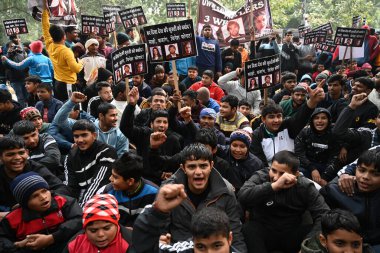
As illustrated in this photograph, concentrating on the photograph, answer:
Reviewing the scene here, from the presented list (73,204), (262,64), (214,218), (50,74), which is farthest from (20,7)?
(214,218)

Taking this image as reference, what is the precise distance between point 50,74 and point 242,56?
5.12 meters

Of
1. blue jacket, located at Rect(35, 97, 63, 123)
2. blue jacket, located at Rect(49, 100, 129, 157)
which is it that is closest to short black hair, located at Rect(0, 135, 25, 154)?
blue jacket, located at Rect(49, 100, 129, 157)

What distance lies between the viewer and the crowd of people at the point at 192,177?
9.25ft

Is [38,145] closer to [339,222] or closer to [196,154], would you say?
[196,154]

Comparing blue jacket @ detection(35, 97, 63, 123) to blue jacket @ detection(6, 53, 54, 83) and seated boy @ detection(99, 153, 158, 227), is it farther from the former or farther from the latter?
seated boy @ detection(99, 153, 158, 227)

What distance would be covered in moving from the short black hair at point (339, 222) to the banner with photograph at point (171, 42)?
3179 mm

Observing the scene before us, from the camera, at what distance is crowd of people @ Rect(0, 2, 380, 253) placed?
9.25ft

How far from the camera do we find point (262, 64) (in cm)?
564

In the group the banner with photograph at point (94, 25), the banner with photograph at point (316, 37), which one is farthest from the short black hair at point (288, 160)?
the banner with photograph at point (316, 37)

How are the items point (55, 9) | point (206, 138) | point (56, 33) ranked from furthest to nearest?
point (55, 9) → point (56, 33) → point (206, 138)

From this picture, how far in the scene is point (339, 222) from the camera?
2.71m

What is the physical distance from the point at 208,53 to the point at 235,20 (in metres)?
1.73

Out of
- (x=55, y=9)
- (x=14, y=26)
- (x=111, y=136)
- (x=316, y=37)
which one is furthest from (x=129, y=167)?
(x=316, y=37)

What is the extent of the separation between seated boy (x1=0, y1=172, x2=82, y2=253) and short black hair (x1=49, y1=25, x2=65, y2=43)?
430cm
